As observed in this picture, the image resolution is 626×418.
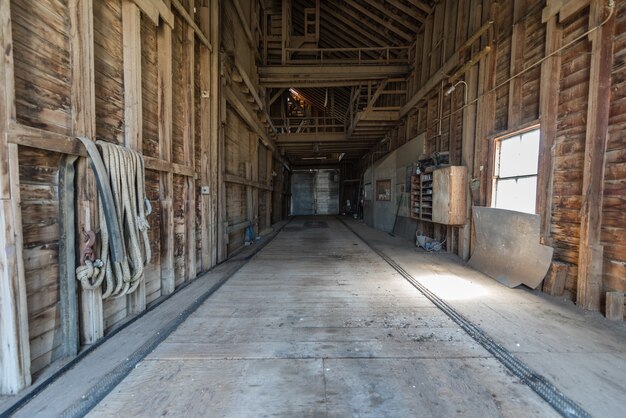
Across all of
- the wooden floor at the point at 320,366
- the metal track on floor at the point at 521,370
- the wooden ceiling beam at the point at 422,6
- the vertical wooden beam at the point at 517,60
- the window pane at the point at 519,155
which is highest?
the wooden ceiling beam at the point at 422,6

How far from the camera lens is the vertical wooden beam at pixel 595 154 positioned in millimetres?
2744

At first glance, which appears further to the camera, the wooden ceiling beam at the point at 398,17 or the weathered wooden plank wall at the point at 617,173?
the wooden ceiling beam at the point at 398,17

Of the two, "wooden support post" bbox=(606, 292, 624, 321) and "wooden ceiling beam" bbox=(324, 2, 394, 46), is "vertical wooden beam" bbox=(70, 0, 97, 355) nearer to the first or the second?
"wooden support post" bbox=(606, 292, 624, 321)

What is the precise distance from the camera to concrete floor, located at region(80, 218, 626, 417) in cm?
158

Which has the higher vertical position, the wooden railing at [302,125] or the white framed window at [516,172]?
the wooden railing at [302,125]

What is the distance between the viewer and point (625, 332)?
244cm

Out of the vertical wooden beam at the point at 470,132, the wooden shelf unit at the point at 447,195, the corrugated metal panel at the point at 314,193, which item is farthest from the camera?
the corrugated metal panel at the point at 314,193

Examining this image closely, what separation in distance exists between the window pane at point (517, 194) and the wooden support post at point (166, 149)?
4.77 meters

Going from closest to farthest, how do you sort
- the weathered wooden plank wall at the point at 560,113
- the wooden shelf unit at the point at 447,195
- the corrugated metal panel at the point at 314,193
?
the weathered wooden plank wall at the point at 560,113
the wooden shelf unit at the point at 447,195
the corrugated metal panel at the point at 314,193

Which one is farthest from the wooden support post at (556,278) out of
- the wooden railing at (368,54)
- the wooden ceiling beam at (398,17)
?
the wooden ceiling beam at (398,17)

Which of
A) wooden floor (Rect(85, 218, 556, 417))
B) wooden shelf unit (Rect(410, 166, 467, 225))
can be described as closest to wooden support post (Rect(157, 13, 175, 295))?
wooden floor (Rect(85, 218, 556, 417))

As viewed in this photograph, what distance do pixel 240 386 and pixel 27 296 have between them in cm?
149

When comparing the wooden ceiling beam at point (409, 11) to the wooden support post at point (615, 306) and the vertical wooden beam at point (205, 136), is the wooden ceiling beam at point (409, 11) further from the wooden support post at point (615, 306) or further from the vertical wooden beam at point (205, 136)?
the wooden support post at point (615, 306)

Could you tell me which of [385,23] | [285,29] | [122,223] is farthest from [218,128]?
[385,23]
